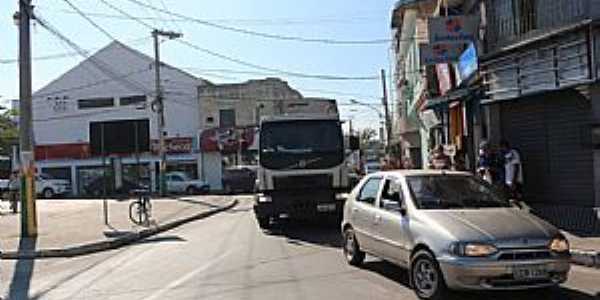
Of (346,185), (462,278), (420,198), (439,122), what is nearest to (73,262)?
(346,185)

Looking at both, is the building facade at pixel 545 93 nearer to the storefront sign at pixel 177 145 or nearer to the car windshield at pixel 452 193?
the car windshield at pixel 452 193

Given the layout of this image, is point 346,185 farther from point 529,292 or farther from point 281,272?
point 529,292

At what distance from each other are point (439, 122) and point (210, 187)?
27.6 m

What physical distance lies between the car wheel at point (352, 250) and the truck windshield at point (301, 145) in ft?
19.6

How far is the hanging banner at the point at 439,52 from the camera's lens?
2159cm

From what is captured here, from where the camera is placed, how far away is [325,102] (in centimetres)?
1978

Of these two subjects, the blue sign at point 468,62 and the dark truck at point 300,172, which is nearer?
the dark truck at point 300,172

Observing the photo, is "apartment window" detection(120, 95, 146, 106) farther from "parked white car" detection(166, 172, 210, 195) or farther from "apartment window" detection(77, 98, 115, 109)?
"parked white car" detection(166, 172, 210, 195)

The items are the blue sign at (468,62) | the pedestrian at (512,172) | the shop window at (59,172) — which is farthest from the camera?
the shop window at (59,172)

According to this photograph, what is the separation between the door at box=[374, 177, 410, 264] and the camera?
983cm

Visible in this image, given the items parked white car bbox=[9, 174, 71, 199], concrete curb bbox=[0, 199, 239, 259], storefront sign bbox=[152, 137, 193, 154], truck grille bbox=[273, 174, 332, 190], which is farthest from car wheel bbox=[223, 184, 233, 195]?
truck grille bbox=[273, 174, 332, 190]

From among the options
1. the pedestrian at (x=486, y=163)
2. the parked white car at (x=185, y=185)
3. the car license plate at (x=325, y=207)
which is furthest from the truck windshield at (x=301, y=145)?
the parked white car at (x=185, y=185)

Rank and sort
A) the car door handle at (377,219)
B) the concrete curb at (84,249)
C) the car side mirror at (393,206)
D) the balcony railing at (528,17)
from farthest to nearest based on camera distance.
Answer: the concrete curb at (84,249) → the balcony railing at (528,17) → the car door handle at (377,219) → the car side mirror at (393,206)

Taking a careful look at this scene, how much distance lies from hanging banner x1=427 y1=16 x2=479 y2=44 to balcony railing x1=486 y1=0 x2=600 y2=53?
85 centimetres
